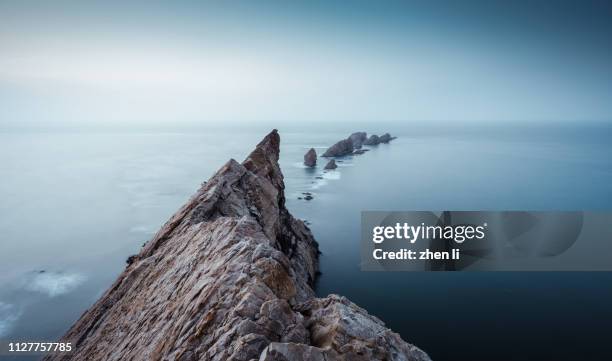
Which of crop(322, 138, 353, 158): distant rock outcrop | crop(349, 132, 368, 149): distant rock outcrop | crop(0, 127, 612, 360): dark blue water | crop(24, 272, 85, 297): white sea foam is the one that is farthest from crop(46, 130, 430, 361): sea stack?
crop(349, 132, 368, 149): distant rock outcrop

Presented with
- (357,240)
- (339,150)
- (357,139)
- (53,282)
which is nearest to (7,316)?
(53,282)

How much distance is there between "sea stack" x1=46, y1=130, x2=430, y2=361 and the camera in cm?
991

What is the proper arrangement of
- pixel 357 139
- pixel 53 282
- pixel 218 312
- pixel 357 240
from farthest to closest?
pixel 357 139
pixel 357 240
pixel 53 282
pixel 218 312

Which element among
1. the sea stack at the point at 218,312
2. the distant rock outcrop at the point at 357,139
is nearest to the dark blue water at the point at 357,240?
the sea stack at the point at 218,312

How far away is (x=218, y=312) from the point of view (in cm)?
1094

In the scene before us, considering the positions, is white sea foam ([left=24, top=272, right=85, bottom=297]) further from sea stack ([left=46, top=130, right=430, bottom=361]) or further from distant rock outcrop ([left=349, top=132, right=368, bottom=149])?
distant rock outcrop ([left=349, top=132, right=368, bottom=149])

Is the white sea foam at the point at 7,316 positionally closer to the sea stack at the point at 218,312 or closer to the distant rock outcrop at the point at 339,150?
the sea stack at the point at 218,312

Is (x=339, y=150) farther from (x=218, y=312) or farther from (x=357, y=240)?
(x=218, y=312)

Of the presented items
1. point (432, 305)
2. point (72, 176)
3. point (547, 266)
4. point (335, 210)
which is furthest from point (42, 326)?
point (72, 176)

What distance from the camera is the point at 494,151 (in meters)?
161

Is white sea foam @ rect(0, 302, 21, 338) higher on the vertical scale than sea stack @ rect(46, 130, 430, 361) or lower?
lower

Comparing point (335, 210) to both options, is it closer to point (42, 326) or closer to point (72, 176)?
point (42, 326)

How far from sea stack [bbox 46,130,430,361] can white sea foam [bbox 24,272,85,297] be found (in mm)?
24370

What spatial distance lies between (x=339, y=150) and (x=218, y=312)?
138 metres
